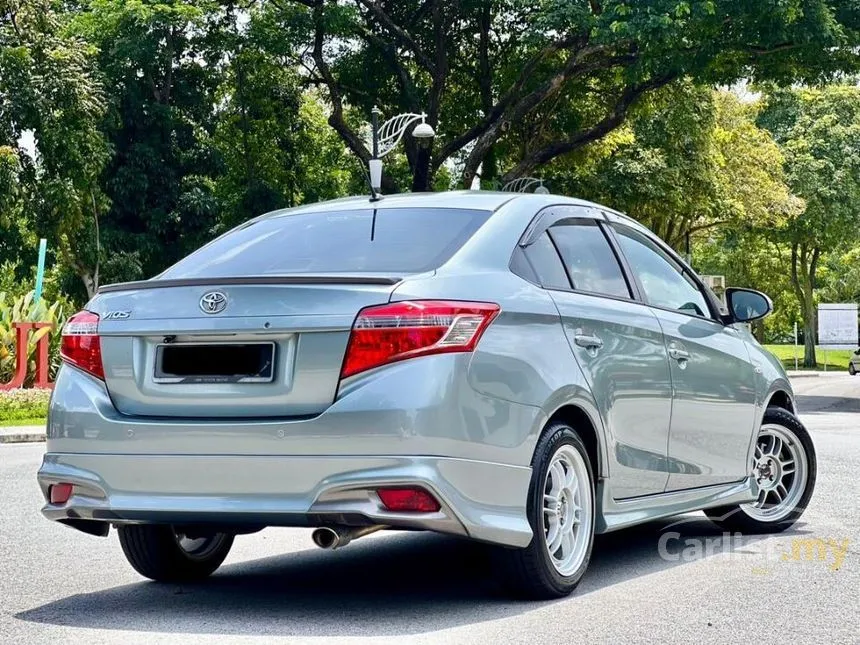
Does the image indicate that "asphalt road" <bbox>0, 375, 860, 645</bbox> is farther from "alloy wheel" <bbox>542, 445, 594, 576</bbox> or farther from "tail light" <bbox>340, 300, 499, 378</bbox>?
"tail light" <bbox>340, 300, 499, 378</bbox>

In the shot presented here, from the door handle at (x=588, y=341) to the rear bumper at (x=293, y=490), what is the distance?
0.74 m

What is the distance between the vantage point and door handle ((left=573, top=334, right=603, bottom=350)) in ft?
19.9

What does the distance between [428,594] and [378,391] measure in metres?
1.37

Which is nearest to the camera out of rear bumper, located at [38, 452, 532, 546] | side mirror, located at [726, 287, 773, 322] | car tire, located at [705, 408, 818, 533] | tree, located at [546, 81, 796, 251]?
rear bumper, located at [38, 452, 532, 546]

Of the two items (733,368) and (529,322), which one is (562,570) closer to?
(529,322)

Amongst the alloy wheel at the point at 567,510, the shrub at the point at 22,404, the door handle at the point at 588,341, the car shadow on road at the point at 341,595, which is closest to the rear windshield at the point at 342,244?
the door handle at the point at 588,341

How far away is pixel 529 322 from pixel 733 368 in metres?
2.16

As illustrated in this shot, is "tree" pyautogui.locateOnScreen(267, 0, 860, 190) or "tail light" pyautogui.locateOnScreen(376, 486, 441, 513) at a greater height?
"tree" pyautogui.locateOnScreen(267, 0, 860, 190)

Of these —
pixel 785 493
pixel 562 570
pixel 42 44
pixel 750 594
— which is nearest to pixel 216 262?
pixel 562 570

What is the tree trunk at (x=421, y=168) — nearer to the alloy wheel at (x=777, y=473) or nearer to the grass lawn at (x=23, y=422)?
the grass lawn at (x=23, y=422)

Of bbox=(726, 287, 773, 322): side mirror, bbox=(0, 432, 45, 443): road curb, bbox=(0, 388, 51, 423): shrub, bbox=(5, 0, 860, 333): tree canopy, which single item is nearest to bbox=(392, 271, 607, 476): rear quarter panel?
bbox=(726, 287, 773, 322): side mirror

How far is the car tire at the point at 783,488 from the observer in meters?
8.04

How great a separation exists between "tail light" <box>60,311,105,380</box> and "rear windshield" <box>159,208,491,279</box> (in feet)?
1.72

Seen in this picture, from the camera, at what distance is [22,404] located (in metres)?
21.9
